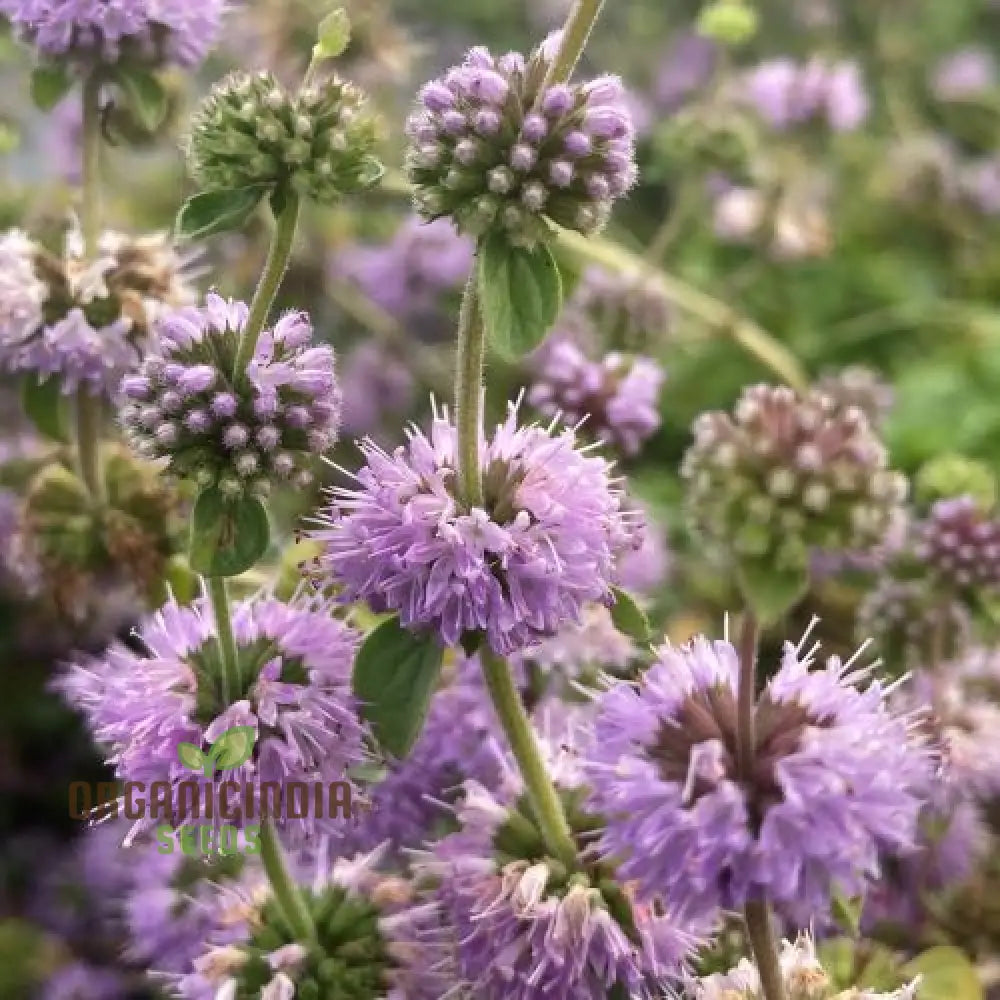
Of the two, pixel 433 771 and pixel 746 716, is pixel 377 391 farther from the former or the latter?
pixel 746 716

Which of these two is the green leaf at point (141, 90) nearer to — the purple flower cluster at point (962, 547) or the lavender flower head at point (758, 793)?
the lavender flower head at point (758, 793)

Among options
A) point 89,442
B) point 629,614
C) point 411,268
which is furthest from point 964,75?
point 629,614

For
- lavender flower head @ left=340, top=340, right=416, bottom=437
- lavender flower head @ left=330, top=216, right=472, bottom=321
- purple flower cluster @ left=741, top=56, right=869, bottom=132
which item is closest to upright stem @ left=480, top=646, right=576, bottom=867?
lavender flower head @ left=340, top=340, right=416, bottom=437

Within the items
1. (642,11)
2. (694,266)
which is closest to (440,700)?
(694,266)

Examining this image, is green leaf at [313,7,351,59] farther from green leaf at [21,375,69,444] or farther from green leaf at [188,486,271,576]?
green leaf at [21,375,69,444]

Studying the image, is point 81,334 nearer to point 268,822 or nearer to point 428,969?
point 268,822
